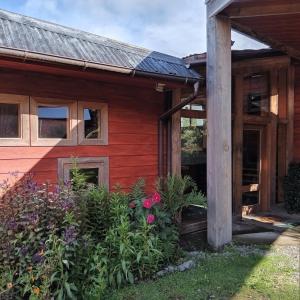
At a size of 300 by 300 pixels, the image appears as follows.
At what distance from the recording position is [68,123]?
489 centimetres

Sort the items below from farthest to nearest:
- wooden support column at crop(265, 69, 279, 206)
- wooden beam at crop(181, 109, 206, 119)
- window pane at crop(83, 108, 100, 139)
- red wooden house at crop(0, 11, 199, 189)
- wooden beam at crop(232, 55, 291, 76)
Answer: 1. wooden support column at crop(265, 69, 279, 206)
2. wooden beam at crop(232, 55, 291, 76)
3. wooden beam at crop(181, 109, 206, 119)
4. window pane at crop(83, 108, 100, 139)
5. red wooden house at crop(0, 11, 199, 189)

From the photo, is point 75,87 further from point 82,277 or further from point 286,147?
point 286,147

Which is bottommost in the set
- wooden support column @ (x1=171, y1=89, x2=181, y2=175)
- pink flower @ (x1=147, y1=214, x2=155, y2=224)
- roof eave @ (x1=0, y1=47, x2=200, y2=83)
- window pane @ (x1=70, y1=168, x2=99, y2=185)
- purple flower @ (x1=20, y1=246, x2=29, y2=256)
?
purple flower @ (x1=20, y1=246, x2=29, y2=256)

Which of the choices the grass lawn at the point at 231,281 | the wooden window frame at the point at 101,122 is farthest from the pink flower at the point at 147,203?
the wooden window frame at the point at 101,122

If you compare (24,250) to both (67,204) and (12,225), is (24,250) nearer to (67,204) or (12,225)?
(12,225)

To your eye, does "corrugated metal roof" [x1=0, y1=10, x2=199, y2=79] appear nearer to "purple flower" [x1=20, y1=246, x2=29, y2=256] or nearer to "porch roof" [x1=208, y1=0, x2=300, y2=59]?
"porch roof" [x1=208, y1=0, x2=300, y2=59]

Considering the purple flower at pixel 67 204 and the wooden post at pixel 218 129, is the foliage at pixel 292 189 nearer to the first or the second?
the wooden post at pixel 218 129

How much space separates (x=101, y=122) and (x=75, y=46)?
1184 millimetres

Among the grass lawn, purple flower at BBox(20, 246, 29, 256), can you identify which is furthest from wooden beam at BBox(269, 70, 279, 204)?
purple flower at BBox(20, 246, 29, 256)

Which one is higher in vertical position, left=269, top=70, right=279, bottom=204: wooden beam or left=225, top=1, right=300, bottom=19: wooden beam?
left=225, top=1, right=300, bottom=19: wooden beam

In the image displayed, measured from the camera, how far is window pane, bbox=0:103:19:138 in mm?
4320

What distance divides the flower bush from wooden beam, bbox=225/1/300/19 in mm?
2966

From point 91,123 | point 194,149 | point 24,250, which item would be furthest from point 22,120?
point 194,149

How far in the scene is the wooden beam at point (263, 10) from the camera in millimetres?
4949
